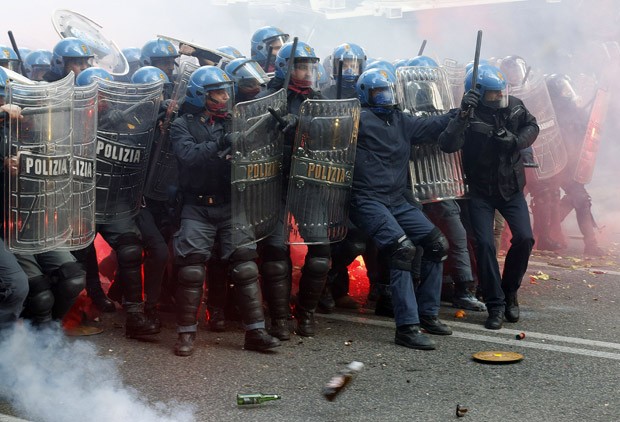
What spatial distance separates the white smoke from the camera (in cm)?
496

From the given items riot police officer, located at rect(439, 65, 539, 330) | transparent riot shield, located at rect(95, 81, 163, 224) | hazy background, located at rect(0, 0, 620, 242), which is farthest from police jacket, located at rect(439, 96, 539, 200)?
hazy background, located at rect(0, 0, 620, 242)

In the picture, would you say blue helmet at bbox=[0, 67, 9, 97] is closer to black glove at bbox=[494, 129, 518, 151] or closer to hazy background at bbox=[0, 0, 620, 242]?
black glove at bbox=[494, 129, 518, 151]

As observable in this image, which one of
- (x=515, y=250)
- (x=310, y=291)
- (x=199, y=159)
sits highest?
(x=199, y=159)

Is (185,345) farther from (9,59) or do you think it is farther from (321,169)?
(9,59)

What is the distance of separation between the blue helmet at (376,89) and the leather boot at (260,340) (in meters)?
1.66

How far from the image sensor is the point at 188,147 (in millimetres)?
6234

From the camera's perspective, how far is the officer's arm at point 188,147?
20.1 feet

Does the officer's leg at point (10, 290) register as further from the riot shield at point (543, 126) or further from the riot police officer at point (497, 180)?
the riot shield at point (543, 126)

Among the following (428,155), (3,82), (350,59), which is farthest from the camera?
(350,59)

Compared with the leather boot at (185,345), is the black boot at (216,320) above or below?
below

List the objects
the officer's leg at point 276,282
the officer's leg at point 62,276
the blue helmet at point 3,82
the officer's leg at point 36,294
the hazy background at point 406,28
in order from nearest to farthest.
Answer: the blue helmet at point 3,82 → the officer's leg at point 36,294 → the officer's leg at point 62,276 → the officer's leg at point 276,282 → the hazy background at point 406,28

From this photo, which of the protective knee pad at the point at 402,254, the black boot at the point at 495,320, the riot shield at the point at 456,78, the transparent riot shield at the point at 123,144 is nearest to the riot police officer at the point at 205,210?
the transparent riot shield at the point at 123,144

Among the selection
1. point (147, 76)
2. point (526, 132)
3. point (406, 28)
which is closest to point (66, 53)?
point (147, 76)

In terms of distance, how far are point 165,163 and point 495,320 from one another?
8.15ft
